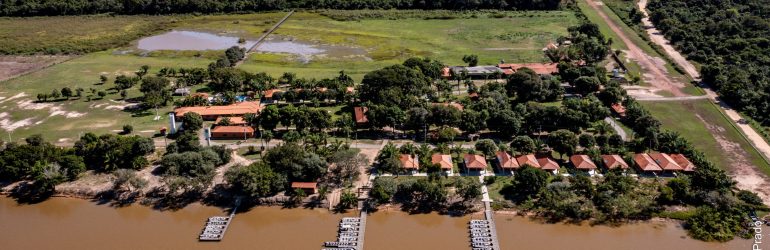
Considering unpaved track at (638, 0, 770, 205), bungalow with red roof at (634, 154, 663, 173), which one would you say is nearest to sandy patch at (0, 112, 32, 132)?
bungalow with red roof at (634, 154, 663, 173)

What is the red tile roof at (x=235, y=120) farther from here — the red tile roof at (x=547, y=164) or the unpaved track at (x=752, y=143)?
the unpaved track at (x=752, y=143)

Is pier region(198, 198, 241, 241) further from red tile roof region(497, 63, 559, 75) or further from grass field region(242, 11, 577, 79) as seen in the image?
red tile roof region(497, 63, 559, 75)

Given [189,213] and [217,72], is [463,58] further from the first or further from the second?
[189,213]

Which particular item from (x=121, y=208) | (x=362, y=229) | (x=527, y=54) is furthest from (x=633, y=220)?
(x=527, y=54)

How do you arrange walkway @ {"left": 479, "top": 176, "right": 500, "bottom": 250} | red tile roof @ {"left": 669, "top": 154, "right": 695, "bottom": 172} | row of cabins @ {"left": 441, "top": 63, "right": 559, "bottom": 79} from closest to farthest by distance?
walkway @ {"left": 479, "top": 176, "right": 500, "bottom": 250} < red tile roof @ {"left": 669, "top": 154, "right": 695, "bottom": 172} < row of cabins @ {"left": 441, "top": 63, "right": 559, "bottom": 79}

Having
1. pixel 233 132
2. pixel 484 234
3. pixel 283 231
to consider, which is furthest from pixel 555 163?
pixel 233 132

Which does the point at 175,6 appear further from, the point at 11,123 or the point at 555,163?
the point at 555,163
